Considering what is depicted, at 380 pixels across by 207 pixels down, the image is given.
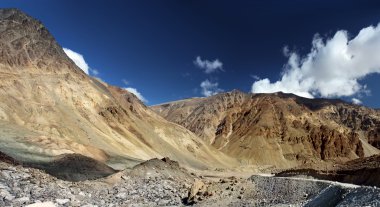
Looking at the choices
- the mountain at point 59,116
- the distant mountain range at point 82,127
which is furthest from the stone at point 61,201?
the mountain at point 59,116

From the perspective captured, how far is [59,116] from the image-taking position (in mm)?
94812

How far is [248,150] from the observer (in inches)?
6983

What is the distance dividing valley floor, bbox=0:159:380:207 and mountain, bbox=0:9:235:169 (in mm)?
22997

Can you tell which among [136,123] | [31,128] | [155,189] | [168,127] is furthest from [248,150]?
[155,189]

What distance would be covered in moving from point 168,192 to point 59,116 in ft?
203

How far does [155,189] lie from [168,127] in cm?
11238

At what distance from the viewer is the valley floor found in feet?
70.4

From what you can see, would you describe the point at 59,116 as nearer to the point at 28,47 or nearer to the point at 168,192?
the point at 28,47

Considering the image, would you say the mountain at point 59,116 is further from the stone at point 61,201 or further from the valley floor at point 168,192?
the stone at point 61,201

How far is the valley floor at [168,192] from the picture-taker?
2145cm

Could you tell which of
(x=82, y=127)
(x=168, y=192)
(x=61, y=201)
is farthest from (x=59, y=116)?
(x=61, y=201)

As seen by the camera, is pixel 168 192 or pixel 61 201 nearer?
pixel 61 201

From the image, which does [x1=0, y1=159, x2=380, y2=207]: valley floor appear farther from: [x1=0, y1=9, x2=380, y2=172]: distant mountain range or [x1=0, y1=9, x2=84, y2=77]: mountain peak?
[x1=0, y1=9, x2=84, y2=77]: mountain peak

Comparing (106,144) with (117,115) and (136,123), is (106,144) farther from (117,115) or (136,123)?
(136,123)
